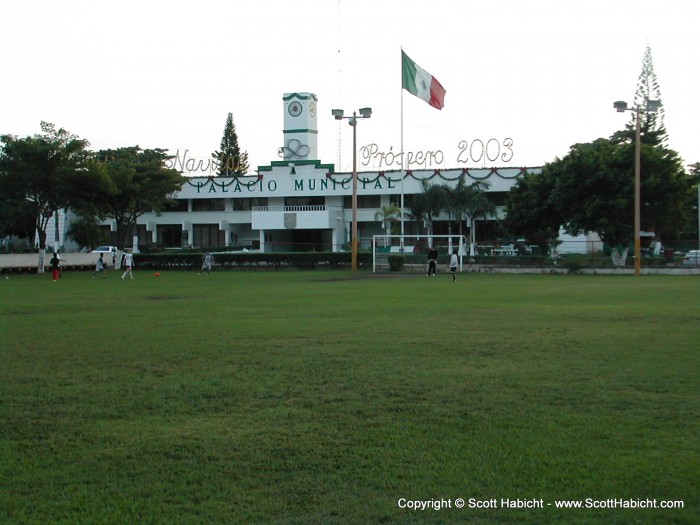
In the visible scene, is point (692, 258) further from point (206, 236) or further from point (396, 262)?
point (206, 236)

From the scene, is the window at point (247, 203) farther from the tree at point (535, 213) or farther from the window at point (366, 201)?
the tree at point (535, 213)

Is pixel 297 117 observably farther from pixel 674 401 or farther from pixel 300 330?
pixel 674 401

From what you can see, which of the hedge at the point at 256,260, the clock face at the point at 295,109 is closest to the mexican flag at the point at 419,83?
the hedge at the point at 256,260

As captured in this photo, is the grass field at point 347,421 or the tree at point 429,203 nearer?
the grass field at point 347,421

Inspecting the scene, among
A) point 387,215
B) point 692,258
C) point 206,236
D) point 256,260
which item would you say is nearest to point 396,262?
point 256,260

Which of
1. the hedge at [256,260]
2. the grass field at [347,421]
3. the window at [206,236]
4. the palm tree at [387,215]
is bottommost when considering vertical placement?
the grass field at [347,421]

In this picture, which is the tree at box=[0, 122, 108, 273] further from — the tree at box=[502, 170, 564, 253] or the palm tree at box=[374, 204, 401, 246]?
the palm tree at box=[374, 204, 401, 246]

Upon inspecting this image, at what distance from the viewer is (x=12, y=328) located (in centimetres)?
1700

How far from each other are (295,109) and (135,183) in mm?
20711

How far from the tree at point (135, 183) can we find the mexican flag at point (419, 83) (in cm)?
2086

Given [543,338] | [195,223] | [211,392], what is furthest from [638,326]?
[195,223]

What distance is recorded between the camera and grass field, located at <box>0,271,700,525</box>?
6285 millimetres

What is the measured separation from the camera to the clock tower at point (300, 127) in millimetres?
74500

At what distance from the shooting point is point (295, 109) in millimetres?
74938
